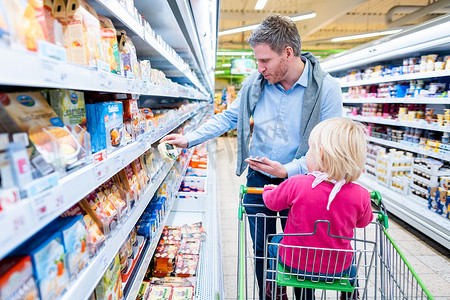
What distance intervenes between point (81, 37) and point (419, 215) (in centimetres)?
367

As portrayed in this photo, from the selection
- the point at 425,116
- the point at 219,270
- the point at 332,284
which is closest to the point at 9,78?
the point at 332,284

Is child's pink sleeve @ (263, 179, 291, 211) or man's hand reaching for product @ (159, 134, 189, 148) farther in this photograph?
man's hand reaching for product @ (159, 134, 189, 148)

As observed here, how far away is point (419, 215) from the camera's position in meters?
3.22

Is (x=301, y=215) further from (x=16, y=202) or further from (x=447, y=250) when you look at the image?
(x=447, y=250)

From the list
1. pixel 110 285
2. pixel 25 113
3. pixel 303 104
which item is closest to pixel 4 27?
pixel 25 113

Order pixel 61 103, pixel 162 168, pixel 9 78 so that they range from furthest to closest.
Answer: pixel 162 168 < pixel 61 103 < pixel 9 78

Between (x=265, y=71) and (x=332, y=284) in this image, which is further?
(x=265, y=71)

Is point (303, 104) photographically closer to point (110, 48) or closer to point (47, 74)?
point (110, 48)

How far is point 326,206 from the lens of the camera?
1.23 metres

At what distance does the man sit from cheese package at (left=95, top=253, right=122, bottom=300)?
0.72m

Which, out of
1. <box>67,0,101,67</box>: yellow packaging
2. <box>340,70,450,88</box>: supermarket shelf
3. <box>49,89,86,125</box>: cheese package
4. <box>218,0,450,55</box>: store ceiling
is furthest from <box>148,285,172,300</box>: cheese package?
<box>218,0,450,55</box>: store ceiling

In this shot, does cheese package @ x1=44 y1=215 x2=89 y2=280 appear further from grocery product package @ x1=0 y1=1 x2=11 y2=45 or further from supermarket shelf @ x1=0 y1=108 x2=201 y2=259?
grocery product package @ x1=0 y1=1 x2=11 y2=45

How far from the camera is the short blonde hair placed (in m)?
1.17

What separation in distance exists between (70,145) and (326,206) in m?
1.00
